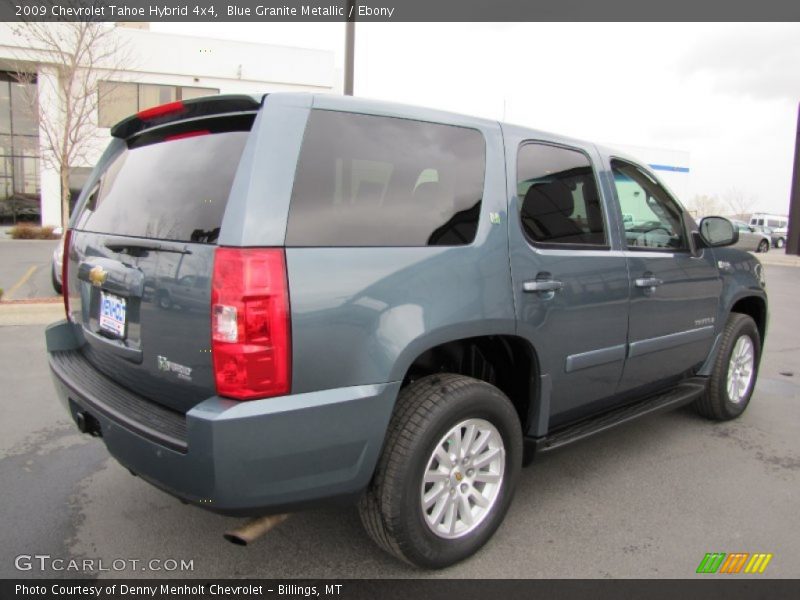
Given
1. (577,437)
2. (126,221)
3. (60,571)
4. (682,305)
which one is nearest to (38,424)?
(60,571)

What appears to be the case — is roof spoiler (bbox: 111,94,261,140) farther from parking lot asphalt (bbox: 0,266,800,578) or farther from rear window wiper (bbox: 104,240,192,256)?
parking lot asphalt (bbox: 0,266,800,578)

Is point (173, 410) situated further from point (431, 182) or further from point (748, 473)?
point (748, 473)

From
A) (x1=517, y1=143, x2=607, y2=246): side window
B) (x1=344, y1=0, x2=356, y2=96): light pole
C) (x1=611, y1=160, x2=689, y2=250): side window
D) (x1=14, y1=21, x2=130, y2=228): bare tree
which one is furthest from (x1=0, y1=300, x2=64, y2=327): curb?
(x1=14, y1=21, x2=130, y2=228): bare tree

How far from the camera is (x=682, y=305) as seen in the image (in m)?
3.72

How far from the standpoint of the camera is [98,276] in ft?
8.18

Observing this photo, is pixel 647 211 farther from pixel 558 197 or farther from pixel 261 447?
pixel 261 447

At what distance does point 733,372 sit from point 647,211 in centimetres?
158

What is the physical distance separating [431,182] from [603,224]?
4.05 feet

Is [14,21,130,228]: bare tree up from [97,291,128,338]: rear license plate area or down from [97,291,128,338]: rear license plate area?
up

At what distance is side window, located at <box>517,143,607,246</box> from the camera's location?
287 centimetres

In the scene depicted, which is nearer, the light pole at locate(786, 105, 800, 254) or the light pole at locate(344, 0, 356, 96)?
the light pole at locate(344, 0, 356, 96)

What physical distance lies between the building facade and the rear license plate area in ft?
88.5

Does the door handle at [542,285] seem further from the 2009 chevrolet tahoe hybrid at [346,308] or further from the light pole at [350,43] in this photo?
the light pole at [350,43]

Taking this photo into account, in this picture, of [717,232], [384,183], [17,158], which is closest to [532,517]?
[384,183]
